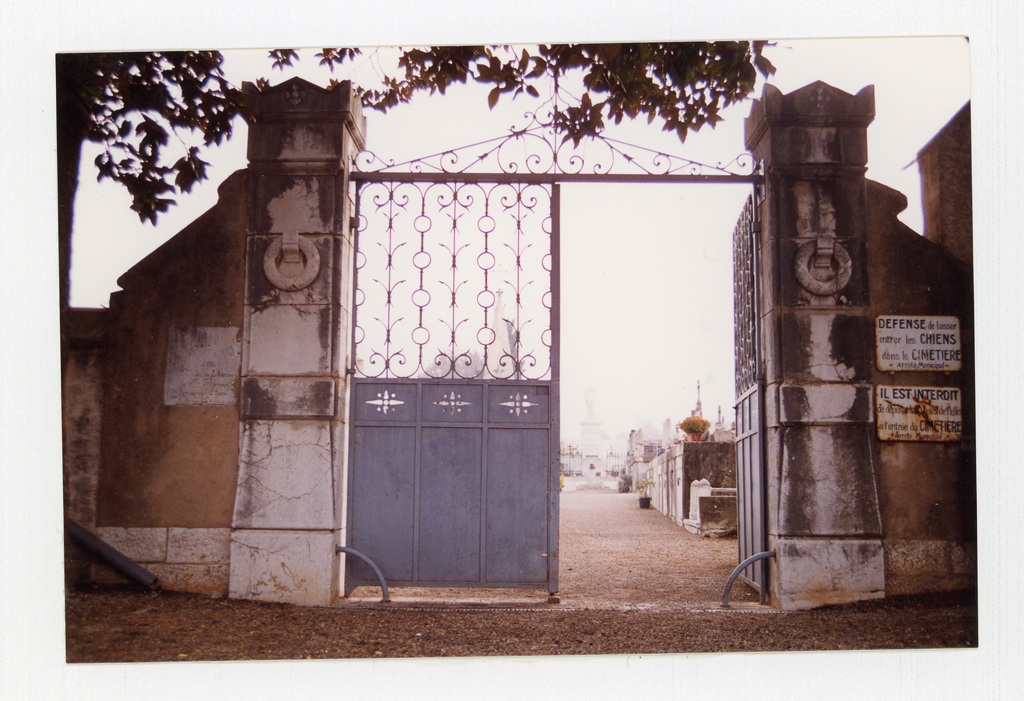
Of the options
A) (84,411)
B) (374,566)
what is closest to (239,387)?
(84,411)

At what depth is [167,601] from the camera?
4.29 m

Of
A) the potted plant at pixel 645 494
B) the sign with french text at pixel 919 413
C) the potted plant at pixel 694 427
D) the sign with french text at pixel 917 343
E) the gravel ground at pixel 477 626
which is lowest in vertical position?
the potted plant at pixel 645 494

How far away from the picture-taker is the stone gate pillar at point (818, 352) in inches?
173

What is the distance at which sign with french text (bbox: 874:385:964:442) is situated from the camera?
4.33 m

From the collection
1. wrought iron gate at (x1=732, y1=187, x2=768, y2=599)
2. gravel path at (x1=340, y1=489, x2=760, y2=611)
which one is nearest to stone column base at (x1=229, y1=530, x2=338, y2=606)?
gravel path at (x1=340, y1=489, x2=760, y2=611)

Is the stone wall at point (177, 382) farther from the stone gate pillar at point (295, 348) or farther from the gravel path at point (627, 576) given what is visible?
the gravel path at point (627, 576)

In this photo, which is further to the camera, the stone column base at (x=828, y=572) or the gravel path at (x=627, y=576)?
the gravel path at (x=627, y=576)

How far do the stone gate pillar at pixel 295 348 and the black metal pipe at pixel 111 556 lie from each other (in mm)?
510

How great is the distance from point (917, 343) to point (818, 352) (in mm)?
560

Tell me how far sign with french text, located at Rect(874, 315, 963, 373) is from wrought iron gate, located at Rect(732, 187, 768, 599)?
73 cm

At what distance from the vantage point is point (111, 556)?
4391 mm

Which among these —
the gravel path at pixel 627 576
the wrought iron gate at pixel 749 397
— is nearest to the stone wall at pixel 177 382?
the gravel path at pixel 627 576

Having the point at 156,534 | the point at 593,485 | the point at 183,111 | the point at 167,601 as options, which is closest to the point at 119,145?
the point at 183,111

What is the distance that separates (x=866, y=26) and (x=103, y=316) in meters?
4.73
